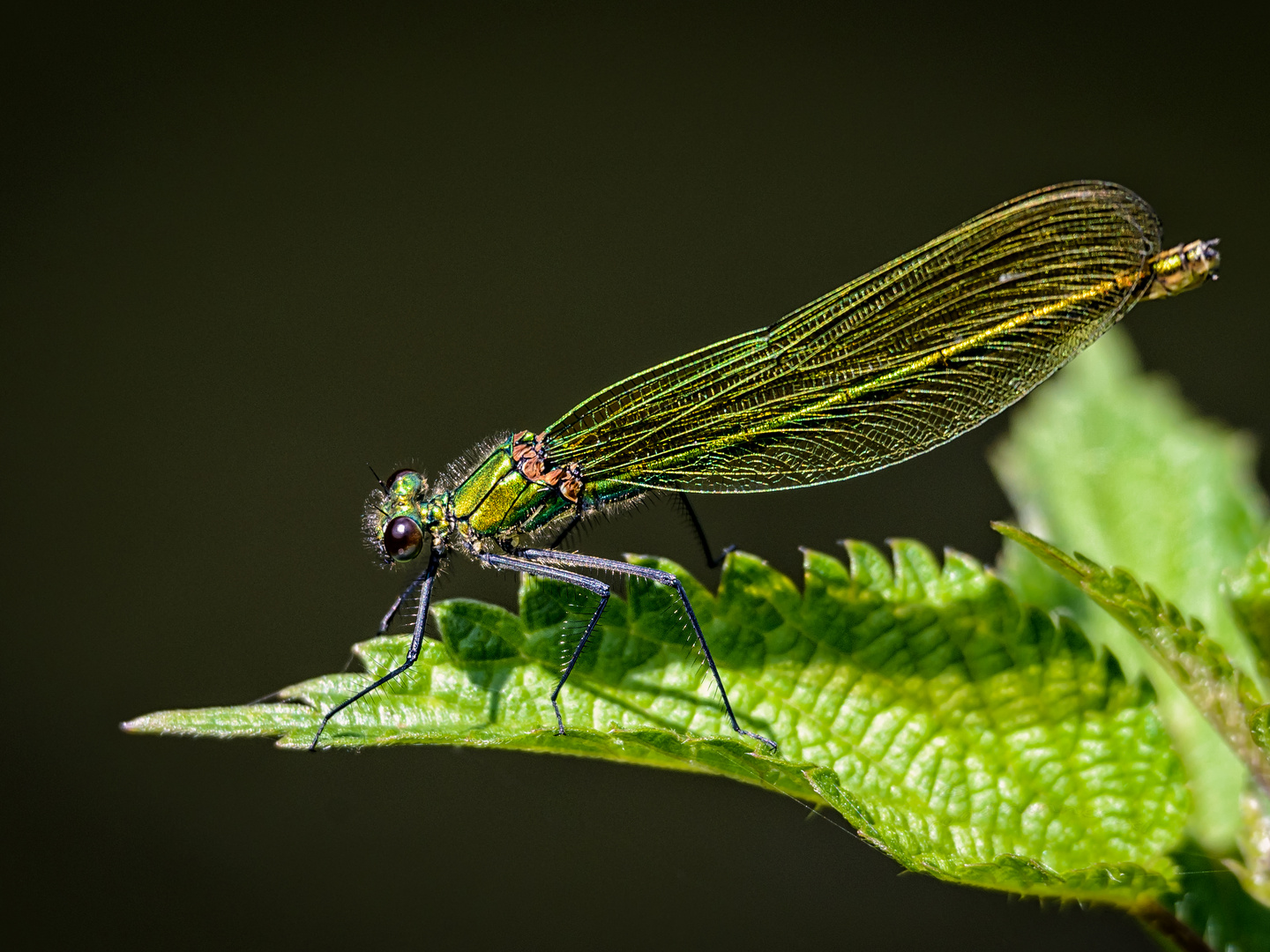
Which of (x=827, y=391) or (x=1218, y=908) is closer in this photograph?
(x=1218, y=908)

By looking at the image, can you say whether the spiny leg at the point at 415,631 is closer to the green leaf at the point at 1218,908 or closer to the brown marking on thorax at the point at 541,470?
the brown marking on thorax at the point at 541,470

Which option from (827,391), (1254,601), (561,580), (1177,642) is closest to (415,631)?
(561,580)

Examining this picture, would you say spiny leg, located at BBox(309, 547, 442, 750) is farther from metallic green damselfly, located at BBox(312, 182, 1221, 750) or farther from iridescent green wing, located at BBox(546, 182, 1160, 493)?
iridescent green wing, located at BBox(546, 182, 1160, 493)

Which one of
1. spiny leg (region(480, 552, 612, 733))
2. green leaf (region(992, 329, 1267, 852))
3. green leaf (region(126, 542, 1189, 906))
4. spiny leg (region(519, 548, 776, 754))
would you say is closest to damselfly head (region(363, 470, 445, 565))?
spiny leg (region(480, 552, 612, 733))

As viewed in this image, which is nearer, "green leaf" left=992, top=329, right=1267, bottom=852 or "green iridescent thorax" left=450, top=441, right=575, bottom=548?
"green leaf" left=992, top=329, right=1267, bottom=852

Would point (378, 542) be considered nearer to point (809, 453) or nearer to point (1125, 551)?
point (809, 453)

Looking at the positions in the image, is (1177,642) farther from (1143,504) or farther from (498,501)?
(498,501)
